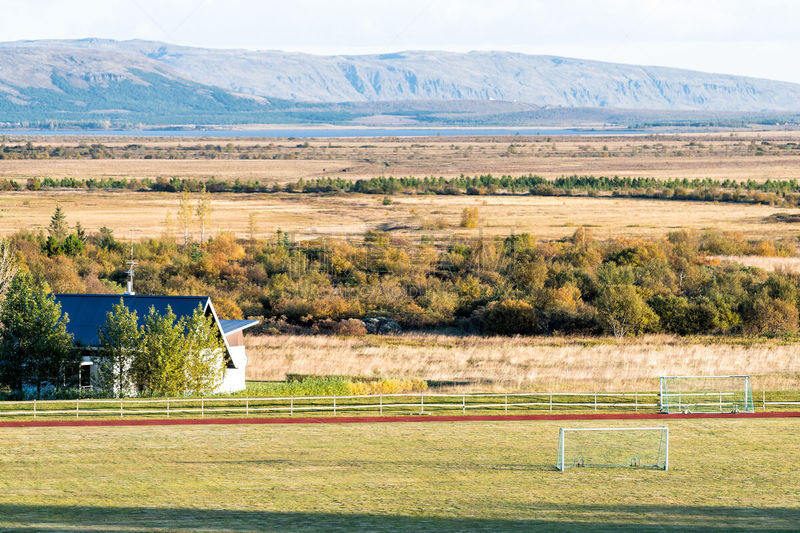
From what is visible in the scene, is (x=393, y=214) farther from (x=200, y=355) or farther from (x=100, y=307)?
(x=200, y=355)

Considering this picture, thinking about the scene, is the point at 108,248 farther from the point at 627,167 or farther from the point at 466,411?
the point at 627,167

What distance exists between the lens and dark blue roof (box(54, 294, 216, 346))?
1469 inches

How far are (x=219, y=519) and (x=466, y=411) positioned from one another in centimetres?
1446

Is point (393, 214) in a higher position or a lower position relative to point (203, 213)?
higher

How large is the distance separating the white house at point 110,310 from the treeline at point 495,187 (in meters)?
77.8

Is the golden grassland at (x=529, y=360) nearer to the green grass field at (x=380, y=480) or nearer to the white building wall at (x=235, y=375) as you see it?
the white building wall at (x=235, y=375)

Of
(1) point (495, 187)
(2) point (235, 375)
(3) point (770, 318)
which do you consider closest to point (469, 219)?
(1) point (495, 187)

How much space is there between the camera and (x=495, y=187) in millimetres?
122875

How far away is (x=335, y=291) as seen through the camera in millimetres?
63094

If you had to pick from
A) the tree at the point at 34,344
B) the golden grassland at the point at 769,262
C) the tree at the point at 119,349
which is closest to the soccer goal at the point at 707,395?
the tree at the point at 119,349

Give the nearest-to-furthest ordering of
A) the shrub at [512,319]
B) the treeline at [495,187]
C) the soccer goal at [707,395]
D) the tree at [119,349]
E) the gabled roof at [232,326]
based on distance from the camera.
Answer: the soccer goal at [707,395], the tree at [119,349], the gabled roof at [232,326], the shrub at [512,319], the treeline at [495,187]

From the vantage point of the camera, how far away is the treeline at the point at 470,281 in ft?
179

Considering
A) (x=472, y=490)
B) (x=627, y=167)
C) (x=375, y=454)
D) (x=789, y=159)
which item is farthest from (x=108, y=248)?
(x=789, y=159)

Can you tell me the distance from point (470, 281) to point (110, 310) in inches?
1092
